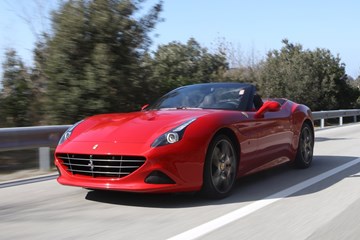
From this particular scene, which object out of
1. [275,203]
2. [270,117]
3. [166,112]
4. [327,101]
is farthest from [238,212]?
[327,101]

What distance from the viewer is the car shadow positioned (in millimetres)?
5566

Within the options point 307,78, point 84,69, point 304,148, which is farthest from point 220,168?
point 307,78

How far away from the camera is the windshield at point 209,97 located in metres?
6.46

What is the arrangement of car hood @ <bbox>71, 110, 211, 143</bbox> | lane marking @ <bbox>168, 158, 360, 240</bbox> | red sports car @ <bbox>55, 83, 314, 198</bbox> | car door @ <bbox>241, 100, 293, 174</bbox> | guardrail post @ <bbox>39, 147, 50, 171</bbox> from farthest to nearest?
guardrail post @ <bbox>39, 147, 50, 171</bbox>
car door @ <bbox>241, 100, 293, 174</bbox>
car hood @ <bbox>71, 110, 211, 143</bbox>
red sports car @ <bbox>55, 83, 314, 198</bbox>
lane marking @ <bbox>168, 158, 360, 240</bbox>

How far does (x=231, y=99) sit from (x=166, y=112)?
0.97 m

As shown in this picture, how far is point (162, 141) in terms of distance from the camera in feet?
16.9

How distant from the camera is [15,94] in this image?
1170 cm

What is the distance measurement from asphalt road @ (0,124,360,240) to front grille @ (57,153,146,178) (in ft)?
1.29

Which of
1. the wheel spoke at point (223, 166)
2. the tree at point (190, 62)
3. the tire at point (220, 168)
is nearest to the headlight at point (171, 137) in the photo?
the tire at point (220, 168)

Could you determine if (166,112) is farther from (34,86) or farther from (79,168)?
(34,86)

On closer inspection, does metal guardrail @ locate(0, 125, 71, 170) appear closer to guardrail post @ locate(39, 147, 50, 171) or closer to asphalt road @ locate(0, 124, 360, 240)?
guardrail post @ locate(39, 147, 50, 171)

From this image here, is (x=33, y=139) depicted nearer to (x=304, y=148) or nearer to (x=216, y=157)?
(x=216, y=157)

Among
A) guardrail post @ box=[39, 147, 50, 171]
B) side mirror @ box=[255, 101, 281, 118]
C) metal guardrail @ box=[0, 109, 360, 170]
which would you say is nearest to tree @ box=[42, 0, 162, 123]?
metal guardrail @ box=[0, 109, 360, 170]

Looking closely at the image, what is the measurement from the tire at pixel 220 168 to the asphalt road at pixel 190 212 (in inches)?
5.8
